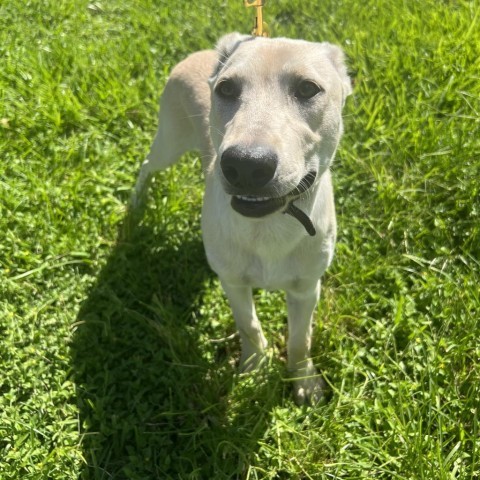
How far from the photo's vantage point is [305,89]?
221 cm

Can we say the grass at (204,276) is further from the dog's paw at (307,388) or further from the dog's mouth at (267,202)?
the dog's mouth at (267,202)

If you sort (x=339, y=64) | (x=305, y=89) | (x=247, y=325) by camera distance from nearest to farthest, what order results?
1. (x=305, y=89)
2. (x=339, y=64)
3. (x=247, y=325)

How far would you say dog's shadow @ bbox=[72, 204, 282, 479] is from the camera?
2.94 metres

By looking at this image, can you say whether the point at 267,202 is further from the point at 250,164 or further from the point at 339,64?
the point at 339,64

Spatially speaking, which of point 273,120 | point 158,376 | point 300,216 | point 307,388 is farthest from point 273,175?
point 158,376

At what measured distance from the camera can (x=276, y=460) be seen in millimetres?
2885

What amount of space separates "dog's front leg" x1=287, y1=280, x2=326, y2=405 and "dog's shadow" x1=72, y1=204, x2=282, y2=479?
0.16 m

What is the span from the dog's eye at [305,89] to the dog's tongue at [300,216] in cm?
44

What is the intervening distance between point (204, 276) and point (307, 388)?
1.03 m

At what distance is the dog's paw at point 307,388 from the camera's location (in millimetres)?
3176

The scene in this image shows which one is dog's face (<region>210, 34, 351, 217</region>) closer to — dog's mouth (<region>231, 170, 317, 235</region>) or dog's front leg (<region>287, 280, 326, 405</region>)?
dog's mouth (<region>231, 170, 317, 235</region>)

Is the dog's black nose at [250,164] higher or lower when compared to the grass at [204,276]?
higher

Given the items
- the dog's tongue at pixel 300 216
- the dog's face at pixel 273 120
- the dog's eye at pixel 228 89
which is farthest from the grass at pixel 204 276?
the dog's eye at pixel 228 89

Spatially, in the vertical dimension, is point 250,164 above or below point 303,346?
above
